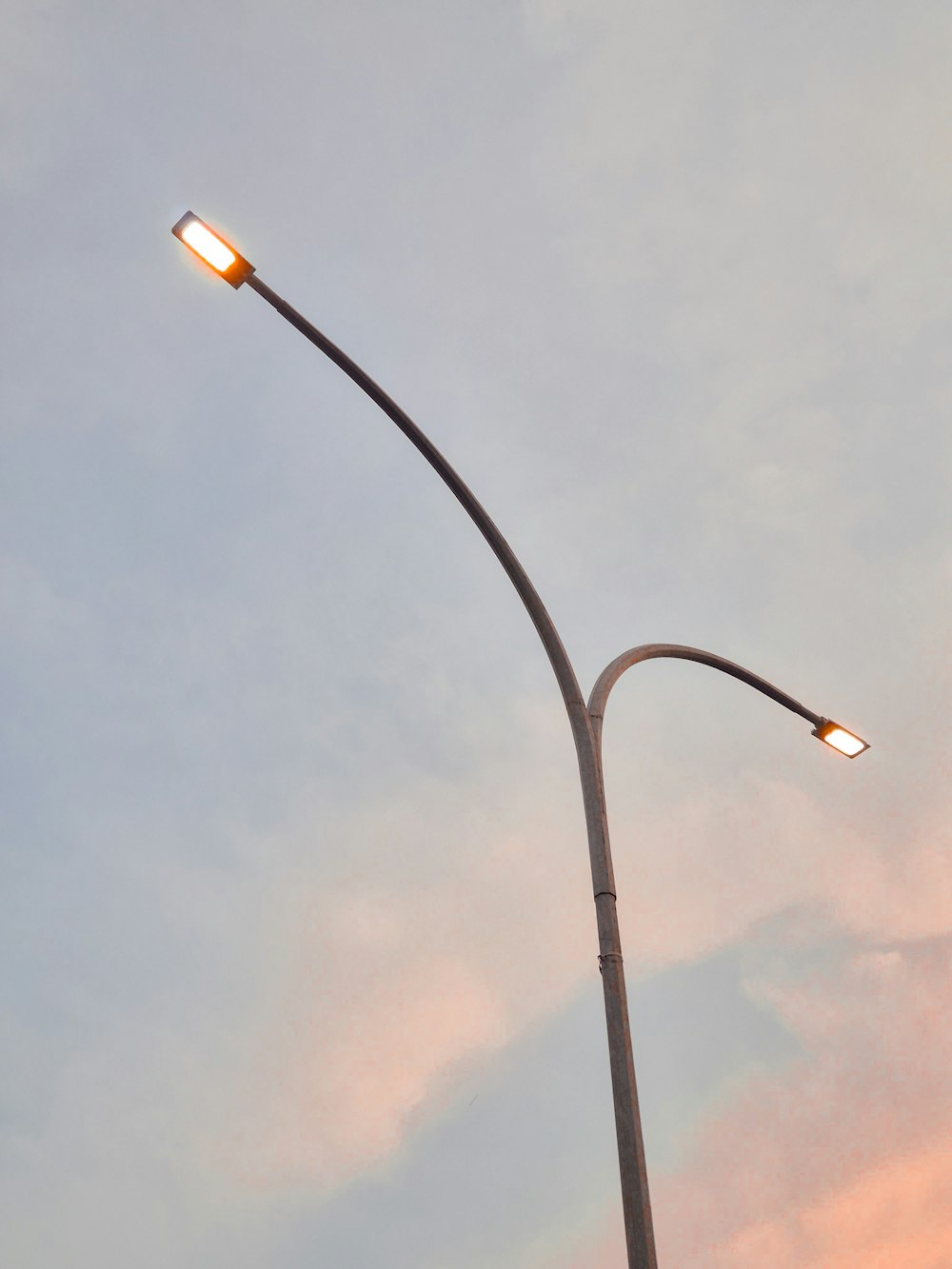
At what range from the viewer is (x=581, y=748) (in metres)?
10.1

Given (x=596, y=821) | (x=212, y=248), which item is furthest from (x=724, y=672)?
(x=212, y=248)

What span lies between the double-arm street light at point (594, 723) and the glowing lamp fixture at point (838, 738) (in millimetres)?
2447

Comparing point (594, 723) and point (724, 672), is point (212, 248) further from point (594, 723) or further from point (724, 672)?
point (724, 672)

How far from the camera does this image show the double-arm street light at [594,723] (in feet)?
25.6

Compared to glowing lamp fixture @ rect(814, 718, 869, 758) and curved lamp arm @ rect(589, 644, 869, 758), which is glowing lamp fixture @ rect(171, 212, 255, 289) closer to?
curved lamp arm @ rect(589, 644, 869, 758)

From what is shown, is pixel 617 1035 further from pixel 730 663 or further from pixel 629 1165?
pixel 730 663

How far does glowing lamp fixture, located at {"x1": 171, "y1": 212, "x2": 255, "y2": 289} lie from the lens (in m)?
9.87

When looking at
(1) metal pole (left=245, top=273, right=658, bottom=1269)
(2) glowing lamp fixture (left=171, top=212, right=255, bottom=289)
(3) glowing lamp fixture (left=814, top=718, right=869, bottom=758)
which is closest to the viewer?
(1) metal pole (left=245, top=273, right=658, bottom=1269)

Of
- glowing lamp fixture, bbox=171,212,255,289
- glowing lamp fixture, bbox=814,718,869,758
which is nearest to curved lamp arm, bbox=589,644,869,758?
glowing lamp fixture, bbox=814,718,869,758

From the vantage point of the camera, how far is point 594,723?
1026 cm

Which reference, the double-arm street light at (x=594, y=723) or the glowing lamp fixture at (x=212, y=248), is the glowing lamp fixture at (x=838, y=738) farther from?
the glowing lamp fixture at (x=212, y=248)

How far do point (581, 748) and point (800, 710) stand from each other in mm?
4562

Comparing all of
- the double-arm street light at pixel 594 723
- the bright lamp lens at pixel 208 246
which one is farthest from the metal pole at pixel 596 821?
the bright lamp lens at pixel 208 246

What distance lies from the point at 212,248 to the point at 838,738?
899cm
